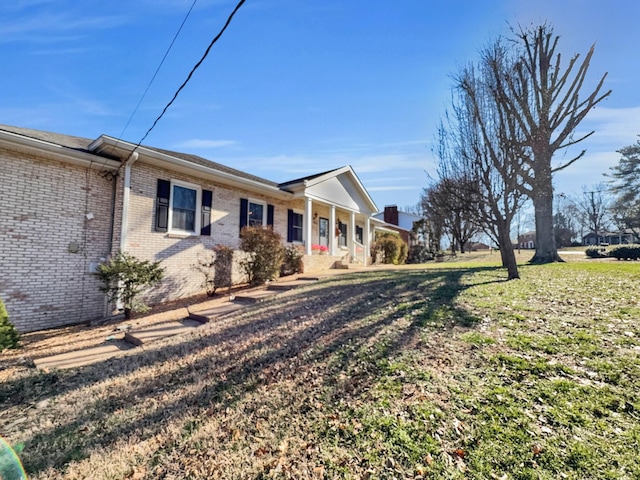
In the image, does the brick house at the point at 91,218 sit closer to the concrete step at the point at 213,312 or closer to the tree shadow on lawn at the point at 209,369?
the concrete step at the point at 213,312

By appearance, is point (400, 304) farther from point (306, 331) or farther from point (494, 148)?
point (494, 148)

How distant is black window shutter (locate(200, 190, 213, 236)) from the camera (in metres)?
9.41

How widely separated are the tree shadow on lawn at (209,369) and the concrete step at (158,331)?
1.64 ft

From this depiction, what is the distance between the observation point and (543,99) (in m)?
10.2

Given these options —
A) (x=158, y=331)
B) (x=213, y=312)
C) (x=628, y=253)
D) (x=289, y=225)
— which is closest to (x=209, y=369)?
(x=158, y=331)

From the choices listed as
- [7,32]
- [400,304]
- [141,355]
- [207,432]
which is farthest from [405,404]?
[7,32]

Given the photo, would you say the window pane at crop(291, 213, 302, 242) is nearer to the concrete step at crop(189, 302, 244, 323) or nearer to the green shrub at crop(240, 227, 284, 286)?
the green shrub at crop(240, 227, 284, 286)

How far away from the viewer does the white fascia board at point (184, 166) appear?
285 inches

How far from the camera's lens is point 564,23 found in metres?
10.4

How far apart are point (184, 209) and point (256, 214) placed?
296cm

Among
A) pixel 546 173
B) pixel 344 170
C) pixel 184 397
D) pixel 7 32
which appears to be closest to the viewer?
pixel 184 397

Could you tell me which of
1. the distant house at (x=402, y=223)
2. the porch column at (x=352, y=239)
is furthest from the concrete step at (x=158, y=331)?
the distant house at (x=402, y=223)

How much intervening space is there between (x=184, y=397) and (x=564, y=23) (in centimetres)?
1581

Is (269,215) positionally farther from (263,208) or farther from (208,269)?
(208,269)
